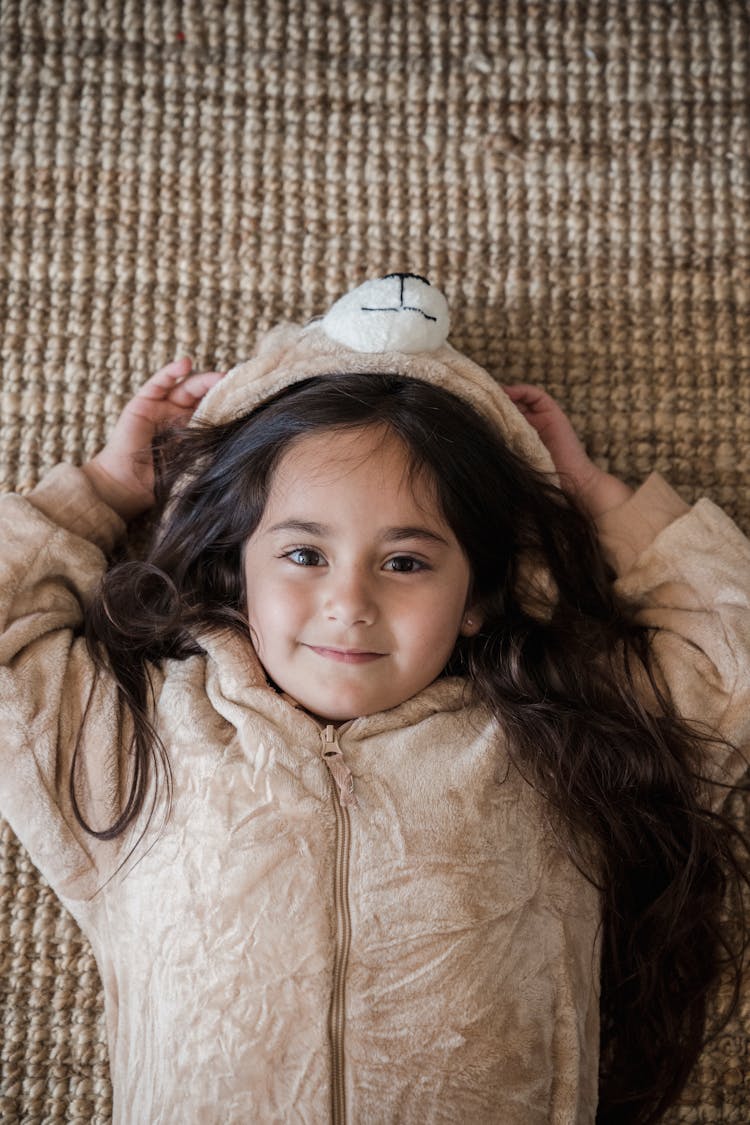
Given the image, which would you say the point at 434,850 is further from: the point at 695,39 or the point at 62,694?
the point at 695,39

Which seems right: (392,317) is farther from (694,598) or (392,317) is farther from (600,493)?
(694,598)

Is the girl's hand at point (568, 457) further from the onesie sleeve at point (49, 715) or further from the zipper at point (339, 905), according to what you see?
the onesie sleeve at point (49, 715)

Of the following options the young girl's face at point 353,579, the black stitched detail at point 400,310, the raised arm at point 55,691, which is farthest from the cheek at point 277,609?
the black stitched detail at point 400,310

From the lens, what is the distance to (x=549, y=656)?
3.54 feet

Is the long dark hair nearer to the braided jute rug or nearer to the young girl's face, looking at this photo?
the young girl's face

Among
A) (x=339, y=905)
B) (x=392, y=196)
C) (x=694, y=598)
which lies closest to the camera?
(x=339, y=905)

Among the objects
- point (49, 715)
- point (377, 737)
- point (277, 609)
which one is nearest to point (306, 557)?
point (277, 609)

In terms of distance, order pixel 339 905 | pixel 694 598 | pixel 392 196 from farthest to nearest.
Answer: pixel 392 196
pixel 694 598
pixel 339 905

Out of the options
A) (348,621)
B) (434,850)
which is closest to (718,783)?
(434,850)

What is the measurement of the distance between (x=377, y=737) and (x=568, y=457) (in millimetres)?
370

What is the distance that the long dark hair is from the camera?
3.35 feet

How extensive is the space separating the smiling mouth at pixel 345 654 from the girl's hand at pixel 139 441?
0.29 metres

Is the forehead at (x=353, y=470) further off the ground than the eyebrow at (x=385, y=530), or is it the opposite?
the forehead at (x=353, y=470)

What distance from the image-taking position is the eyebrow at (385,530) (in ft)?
3.17
